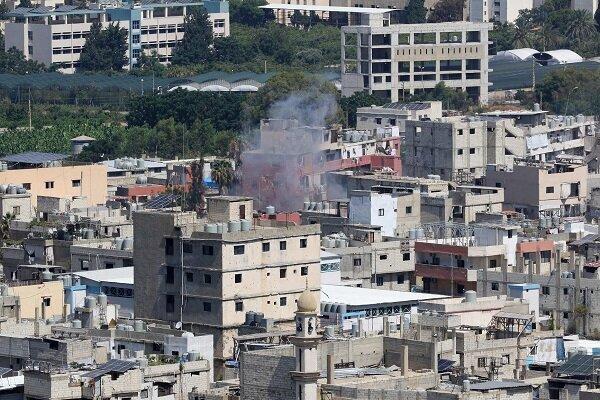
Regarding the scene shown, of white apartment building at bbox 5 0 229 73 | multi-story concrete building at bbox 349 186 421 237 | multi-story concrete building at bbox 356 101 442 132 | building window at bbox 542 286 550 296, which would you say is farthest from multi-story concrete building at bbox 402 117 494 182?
white apartment building at bbox 5 0 229 73

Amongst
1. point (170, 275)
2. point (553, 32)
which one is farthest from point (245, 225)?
point (553, 32)

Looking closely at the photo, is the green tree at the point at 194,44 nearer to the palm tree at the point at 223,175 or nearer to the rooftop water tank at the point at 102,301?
the palm tree at the point at 223,175

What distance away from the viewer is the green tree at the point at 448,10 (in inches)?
5910

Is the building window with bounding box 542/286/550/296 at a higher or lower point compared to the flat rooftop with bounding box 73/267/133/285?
lower

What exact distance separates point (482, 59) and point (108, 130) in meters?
16.5

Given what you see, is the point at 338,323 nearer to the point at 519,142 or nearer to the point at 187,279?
the point at 187,279

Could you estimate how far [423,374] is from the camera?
46469 mm

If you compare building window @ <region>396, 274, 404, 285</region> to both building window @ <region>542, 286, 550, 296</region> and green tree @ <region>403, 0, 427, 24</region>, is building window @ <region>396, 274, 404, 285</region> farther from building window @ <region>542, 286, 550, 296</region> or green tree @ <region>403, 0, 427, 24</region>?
green tree @ <region>403, 0, 427, 24</region>

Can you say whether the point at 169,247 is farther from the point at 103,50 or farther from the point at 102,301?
the point at 103,50

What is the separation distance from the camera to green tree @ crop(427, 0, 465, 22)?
150125mm

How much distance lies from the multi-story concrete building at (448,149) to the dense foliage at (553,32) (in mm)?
49012

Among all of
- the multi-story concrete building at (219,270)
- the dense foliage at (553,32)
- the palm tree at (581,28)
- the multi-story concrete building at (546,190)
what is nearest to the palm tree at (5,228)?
the multi-story concrete building at (219,270)

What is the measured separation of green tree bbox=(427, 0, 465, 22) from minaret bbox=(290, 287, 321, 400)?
10633 cm

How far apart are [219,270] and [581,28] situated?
85118 mm
